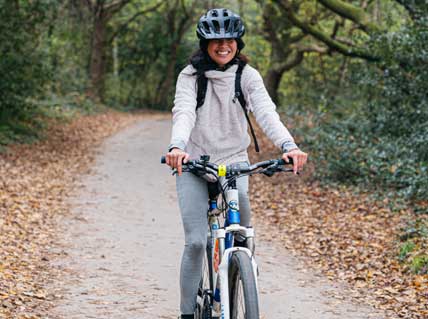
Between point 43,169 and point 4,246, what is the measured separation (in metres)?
6.82

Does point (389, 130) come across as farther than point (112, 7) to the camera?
Result: No

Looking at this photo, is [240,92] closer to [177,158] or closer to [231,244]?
[177,158]

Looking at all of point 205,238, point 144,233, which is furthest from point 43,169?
point 205,238

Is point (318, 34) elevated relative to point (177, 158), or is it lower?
elevated

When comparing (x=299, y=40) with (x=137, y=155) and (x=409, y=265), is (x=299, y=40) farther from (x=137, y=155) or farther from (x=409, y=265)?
(x=409, y=265)

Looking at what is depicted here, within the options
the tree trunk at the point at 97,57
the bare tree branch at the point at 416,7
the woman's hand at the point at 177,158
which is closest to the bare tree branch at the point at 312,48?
the bare tree branch at the point at 416,7

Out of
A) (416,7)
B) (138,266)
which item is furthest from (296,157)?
(416,7)

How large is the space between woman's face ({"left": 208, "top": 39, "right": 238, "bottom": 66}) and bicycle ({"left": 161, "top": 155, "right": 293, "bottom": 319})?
0.68 m

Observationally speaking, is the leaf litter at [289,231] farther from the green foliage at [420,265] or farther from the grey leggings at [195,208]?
the grey leggings at [195,208]

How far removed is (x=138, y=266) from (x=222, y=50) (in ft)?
12.0

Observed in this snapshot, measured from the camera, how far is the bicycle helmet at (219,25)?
4367 millimetres

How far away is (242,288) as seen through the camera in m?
3.79

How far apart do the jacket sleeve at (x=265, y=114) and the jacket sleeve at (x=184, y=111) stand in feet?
1.20

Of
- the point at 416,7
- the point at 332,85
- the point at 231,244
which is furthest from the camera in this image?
the point at 332,85
